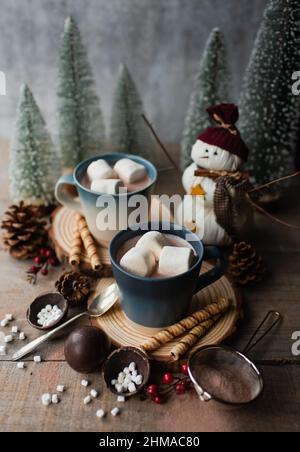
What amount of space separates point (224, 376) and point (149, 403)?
13 cm

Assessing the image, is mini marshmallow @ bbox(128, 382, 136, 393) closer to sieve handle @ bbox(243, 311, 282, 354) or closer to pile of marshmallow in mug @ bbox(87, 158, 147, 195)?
sieve handle @ bbox(243, 311, 282, 354)

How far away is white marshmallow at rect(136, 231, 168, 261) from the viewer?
854mm

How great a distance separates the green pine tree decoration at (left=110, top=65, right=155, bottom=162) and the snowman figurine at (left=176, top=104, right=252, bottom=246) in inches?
11.5

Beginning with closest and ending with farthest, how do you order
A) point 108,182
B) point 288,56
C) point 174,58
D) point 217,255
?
1. point 217,255
2. point 108,182
3. point 288,56
4. point 174,58

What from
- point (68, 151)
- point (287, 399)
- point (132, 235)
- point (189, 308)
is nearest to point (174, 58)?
point (68, 151)

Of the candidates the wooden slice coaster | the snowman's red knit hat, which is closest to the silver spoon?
the wooden slice coaster

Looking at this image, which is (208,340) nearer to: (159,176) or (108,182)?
(108,182)

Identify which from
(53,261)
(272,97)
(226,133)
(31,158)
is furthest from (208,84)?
(53,261)

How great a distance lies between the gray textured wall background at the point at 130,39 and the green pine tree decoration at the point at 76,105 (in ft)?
0.43

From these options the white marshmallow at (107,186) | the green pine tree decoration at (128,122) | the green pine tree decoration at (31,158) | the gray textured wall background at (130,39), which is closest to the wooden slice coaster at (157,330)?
the white marshmallow at (107,186)

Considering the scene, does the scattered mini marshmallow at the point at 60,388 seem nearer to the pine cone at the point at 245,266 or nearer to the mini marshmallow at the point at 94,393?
the mini marshmallow at the point at 94,393

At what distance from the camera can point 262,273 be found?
3.37 feet

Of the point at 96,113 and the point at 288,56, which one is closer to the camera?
the point at 288,56

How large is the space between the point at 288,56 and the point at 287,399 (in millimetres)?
770
